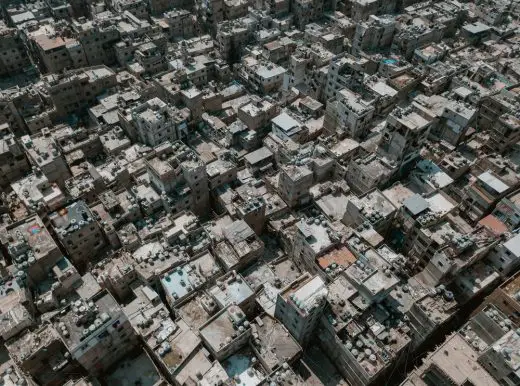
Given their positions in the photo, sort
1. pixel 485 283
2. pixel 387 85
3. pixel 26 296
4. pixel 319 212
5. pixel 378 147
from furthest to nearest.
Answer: pixel 387 85, pixel 378 147, pixel 319 212, pixel 485 283, pixel 26 296

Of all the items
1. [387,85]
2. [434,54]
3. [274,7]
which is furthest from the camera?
[274,7]

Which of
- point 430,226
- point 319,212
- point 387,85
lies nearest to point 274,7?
point 387,85

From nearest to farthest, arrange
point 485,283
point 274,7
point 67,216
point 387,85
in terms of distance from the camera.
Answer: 1. point 485,283
2. point 67,216
3. point 387,85
4. point 274,7

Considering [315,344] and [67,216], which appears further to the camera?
[67,216]

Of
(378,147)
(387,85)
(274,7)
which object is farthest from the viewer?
(274,7)

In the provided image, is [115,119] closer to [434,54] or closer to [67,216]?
[67,216]

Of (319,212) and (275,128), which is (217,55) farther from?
(319,212)

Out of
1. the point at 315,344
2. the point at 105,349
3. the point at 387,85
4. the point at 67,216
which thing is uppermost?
the point at 387,85

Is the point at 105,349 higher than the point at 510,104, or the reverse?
the point at 510,104

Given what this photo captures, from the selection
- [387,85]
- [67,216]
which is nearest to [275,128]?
[387,85]
